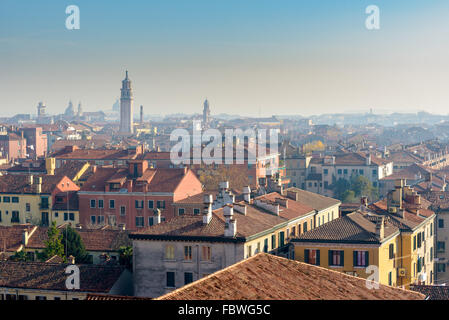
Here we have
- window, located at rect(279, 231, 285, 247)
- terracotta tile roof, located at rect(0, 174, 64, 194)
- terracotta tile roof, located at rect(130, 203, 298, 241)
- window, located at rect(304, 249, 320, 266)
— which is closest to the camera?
terracotta tile roof, located at rect(130, 203, 298, 241)

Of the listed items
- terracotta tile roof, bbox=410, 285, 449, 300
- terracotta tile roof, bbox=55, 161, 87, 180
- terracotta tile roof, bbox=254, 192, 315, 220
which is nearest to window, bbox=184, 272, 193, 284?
terracotta tile roof, bbox=254, 192, 315, 220

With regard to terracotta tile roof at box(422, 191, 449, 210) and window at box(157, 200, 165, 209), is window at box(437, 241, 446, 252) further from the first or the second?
window at box(157, 200, 165, 209)

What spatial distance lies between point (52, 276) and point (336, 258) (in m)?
8.55

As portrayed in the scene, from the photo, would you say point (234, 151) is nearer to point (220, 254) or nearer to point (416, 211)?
point (416, 211)

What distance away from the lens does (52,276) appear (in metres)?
22.0

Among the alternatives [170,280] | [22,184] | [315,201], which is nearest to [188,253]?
[170,280]

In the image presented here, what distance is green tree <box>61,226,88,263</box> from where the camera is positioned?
2656 centimetres

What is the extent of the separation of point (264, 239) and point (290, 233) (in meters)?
2.75

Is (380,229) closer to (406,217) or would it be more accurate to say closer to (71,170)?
(406,217)

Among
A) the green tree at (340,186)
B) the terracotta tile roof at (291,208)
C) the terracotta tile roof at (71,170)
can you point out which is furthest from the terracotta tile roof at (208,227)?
the green tree at (340,186)

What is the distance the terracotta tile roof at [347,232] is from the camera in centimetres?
2184

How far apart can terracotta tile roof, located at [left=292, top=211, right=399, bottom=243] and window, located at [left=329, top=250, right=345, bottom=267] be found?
36 centimetres

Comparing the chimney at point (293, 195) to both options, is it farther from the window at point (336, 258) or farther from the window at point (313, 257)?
the window at point (336, 258)

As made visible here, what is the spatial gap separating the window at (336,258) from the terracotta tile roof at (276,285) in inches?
404
